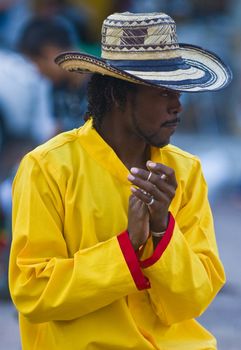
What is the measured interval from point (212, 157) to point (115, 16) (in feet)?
28.7

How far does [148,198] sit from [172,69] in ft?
1.56

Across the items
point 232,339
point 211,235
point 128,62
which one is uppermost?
point 128,62

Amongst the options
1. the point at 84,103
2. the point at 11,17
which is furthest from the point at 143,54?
the point at 11,17

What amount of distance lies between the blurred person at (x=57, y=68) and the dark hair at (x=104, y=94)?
4029mm

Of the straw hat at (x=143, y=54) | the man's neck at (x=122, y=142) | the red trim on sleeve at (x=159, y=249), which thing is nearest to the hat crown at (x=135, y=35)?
the straw hat at (x=143, y=54)

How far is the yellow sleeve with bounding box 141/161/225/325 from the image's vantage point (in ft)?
12.8

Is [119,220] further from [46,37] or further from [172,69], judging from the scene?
[46,37]

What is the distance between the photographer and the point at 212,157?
1277 cm

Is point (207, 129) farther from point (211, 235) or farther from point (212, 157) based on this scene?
point (211, 235)

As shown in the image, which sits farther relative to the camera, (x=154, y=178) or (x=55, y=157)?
(x=55, y=157)

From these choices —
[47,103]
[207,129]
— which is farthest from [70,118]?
[207,129]

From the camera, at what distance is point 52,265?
389cm

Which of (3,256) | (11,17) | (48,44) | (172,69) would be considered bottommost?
(3,256)

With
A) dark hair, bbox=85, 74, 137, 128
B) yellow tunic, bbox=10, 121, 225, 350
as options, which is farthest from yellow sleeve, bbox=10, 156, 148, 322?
dark hair, bbox=85, 74, 137, 128
